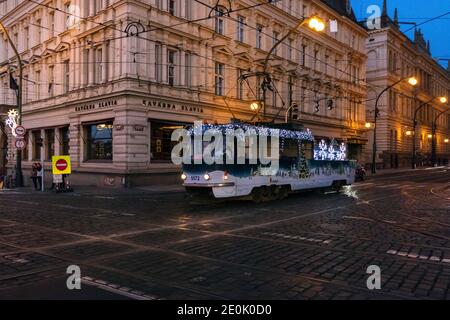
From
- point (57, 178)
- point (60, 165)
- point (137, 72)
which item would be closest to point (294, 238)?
point (60, 165)

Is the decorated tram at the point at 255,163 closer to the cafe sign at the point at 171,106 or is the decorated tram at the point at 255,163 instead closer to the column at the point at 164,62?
the cafe sign at the point at 171,106

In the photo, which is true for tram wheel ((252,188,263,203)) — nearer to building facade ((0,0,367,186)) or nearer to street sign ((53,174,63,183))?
building facade ((0,0,367,186))

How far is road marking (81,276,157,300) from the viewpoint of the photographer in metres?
5.47

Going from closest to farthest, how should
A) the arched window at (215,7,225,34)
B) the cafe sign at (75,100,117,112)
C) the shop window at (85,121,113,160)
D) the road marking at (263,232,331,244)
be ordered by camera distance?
the road marking at (263,232,331,244) → the cafe sign at (75,100,117,112) → the shop window at (85,121,113,160) → the arched window at (215,7,225,34)

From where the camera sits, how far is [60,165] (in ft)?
74.1

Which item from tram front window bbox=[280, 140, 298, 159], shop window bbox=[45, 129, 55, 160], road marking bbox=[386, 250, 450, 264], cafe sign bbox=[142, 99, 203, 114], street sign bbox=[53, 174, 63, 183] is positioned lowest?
road marking bbox=[386, 250, 450, 264]

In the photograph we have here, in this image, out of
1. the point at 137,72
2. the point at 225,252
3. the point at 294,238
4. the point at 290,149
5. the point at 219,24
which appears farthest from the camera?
the point at 219,24

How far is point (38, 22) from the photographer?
34.8 m

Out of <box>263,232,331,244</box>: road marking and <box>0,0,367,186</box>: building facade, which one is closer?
<box>263,232,331,244</box>: road marking

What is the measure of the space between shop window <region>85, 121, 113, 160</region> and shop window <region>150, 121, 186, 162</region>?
2.61 meters

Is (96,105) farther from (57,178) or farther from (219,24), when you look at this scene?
(219,24)

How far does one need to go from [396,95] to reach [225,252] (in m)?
65.5

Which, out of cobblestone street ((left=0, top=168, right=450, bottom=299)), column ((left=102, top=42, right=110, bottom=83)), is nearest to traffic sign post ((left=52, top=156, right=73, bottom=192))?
column ((left=102, top=42, right=110, bottom=83))

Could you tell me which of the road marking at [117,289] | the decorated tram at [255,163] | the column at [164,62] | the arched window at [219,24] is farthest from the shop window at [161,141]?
the road marking at [117,289]
